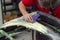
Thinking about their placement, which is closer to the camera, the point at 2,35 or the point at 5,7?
the point at 2,35

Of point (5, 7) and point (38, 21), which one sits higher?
point (38, 21)

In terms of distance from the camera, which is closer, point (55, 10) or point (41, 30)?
point (41, 30)

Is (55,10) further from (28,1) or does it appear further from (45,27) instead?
(45,27)

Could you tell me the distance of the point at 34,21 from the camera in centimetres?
110

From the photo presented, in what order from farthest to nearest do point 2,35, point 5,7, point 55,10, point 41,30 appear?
point 5,7 → point 55,10 → point 2,35 → point 41,30

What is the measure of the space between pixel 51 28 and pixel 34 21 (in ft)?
0.49

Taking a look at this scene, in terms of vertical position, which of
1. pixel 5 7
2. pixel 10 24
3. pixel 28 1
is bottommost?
pixel 5 7

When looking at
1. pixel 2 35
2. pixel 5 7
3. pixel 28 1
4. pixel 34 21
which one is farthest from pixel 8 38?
pixel 5 7

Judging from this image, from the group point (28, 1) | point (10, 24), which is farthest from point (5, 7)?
point (10, 24)

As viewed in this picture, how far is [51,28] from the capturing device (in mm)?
997

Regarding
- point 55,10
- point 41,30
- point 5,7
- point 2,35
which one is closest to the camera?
point 41,30

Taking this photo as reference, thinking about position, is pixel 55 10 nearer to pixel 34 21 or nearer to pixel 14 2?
pixel 34 21

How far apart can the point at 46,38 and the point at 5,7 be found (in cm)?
198

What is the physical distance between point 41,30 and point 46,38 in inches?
2.9
